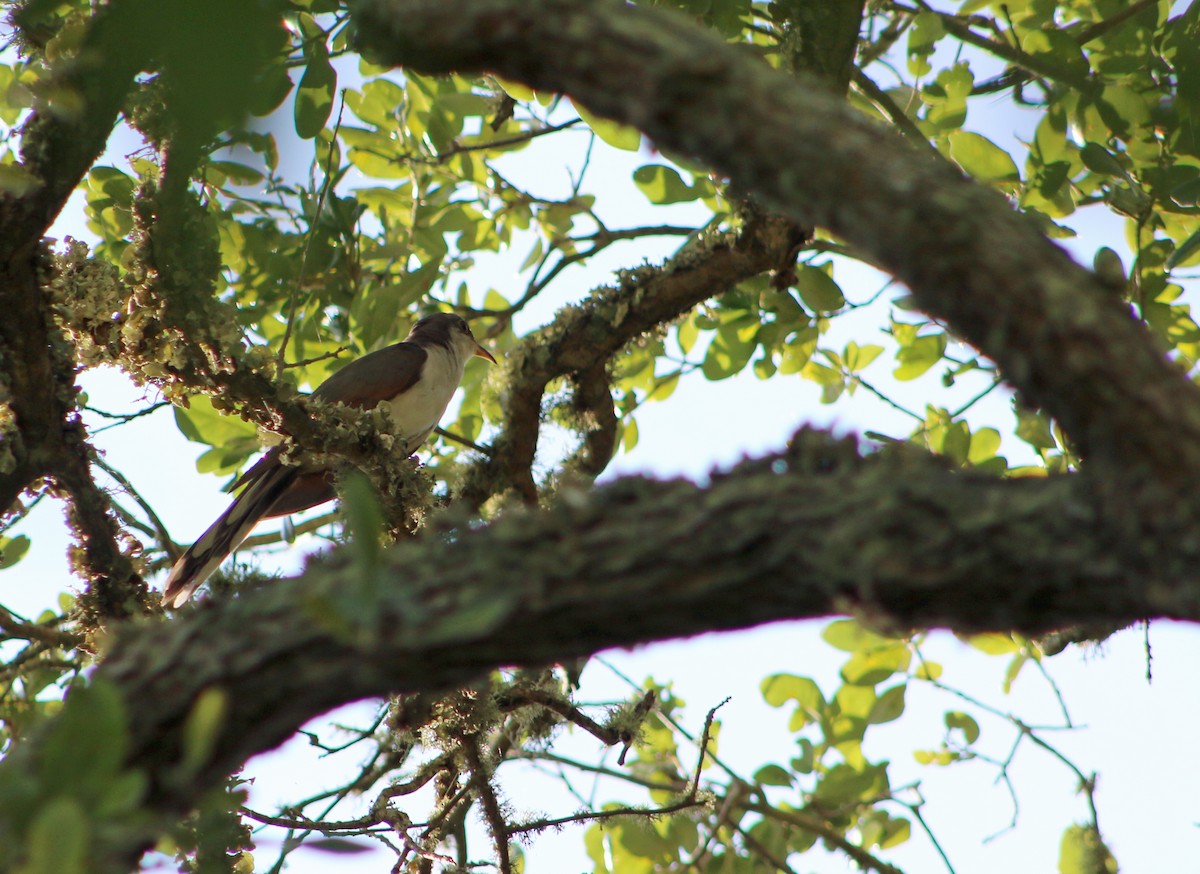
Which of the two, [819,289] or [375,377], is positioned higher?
[375,377]

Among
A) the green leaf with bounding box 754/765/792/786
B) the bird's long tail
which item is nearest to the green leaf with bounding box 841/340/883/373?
the green leaf with bounding box 754/765/792/786

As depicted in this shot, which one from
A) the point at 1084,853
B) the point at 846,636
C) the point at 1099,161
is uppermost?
the point at 1099,161

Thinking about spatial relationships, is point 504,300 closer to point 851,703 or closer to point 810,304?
point 810,304

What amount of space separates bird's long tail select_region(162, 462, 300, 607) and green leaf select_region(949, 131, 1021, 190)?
9.56 ft

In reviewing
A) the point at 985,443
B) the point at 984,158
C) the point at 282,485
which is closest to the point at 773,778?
the point at 985,443

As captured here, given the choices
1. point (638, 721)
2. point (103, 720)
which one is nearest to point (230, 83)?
point (103, 720)

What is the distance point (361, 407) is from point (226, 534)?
2.70ft

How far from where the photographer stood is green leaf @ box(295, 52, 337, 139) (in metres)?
3.21

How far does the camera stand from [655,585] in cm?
131

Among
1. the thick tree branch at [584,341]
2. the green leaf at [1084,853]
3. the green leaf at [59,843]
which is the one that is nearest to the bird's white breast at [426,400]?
the thick tree branch at [584,341]

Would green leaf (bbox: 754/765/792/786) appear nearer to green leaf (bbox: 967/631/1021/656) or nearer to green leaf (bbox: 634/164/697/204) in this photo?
green leaf (bbox: 967/631/1021/656)

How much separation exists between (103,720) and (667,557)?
0.66 metres

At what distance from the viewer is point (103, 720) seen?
110cm

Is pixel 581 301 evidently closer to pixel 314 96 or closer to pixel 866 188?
pixel 314 96
